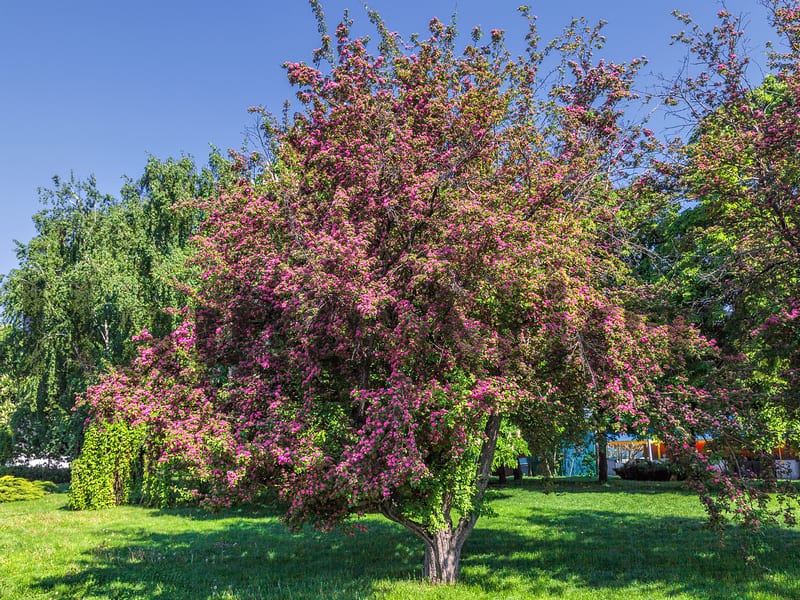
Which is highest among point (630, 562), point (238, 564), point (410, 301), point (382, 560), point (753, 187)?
point (753, 187)

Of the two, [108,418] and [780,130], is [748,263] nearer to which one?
[780,130]

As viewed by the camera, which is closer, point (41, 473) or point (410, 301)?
point (410, 301)

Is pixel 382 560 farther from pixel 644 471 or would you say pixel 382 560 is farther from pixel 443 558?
pixel 644 471

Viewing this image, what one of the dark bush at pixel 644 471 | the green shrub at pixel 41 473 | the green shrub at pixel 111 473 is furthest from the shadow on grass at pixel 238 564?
the green shrub at pixel 41 473

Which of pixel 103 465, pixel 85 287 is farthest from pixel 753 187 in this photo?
pixel 85 287

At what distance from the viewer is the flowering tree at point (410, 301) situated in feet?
24.4

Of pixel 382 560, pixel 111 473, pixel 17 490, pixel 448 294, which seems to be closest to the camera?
pixel 448 294

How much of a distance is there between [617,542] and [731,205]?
7395 millimetres

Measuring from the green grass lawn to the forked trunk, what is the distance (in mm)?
243

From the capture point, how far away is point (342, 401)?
8.86 m

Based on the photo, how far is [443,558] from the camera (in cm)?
924

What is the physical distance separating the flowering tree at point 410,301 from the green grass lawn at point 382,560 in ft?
5.02

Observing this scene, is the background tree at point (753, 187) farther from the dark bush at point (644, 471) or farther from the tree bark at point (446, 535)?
the dark bush at point (644, 471)

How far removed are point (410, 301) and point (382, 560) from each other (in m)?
6.18
